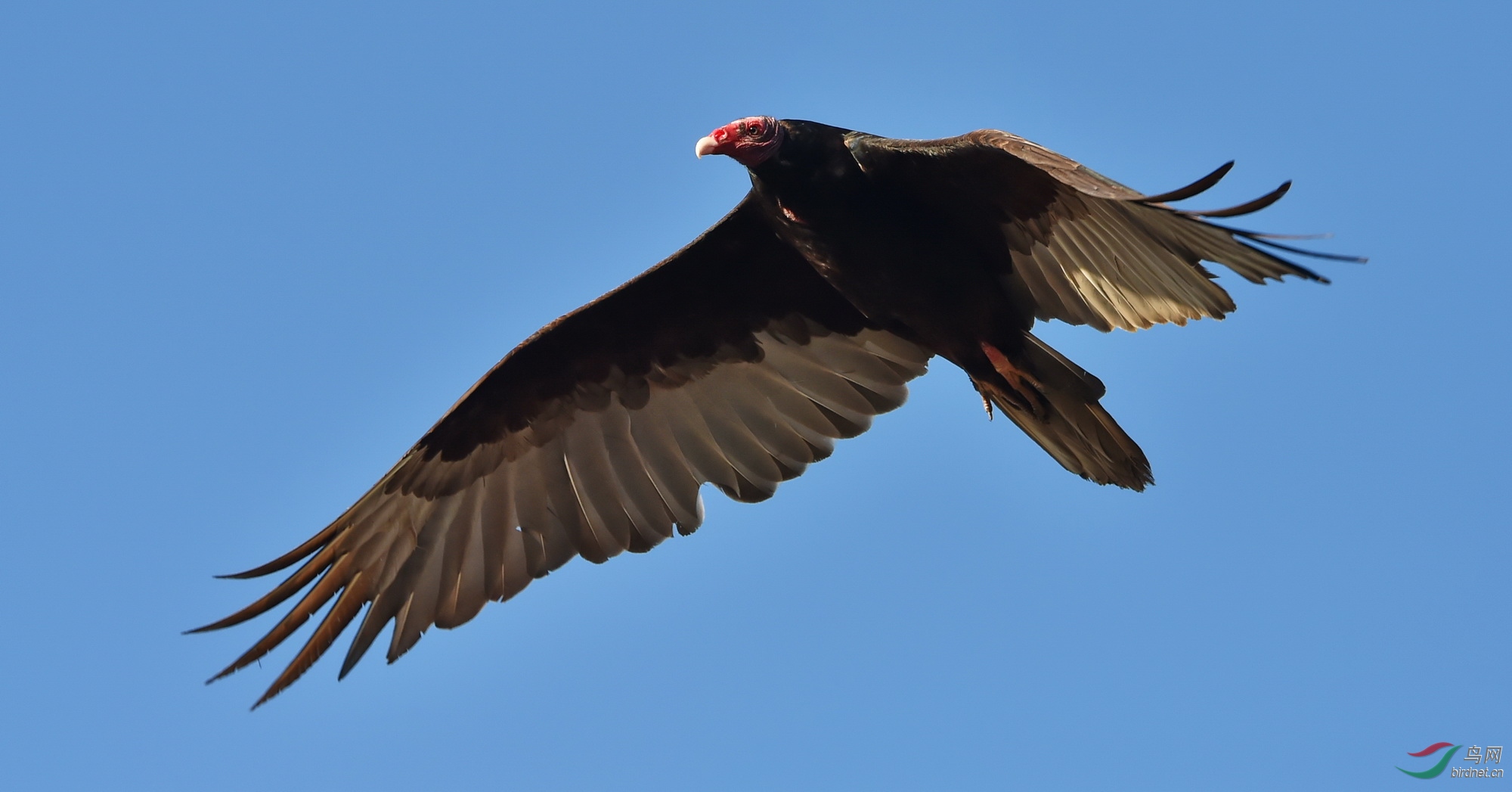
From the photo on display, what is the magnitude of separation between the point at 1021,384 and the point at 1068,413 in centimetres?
25

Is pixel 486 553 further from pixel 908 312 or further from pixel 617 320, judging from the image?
pixel 908 312

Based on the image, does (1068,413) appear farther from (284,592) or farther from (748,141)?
(284,592)

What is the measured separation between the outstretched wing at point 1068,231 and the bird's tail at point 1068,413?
0.78 ft

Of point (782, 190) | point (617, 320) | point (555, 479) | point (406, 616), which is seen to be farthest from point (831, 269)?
point (406, 616)

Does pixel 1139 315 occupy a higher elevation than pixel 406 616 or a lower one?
higher

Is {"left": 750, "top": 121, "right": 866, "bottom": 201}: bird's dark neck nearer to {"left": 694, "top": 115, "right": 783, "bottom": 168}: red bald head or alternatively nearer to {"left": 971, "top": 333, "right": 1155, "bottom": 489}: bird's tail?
{"left": 694, "top": 115, "right": 783, "bottom": 168}: red bald head

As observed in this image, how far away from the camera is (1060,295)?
22.0 feet

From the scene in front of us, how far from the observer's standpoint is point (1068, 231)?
6480 millimetres

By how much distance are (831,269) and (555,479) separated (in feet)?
6.78

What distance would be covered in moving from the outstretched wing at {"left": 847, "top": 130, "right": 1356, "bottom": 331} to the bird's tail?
238mm

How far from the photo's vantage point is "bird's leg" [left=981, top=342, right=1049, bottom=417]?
6.92 metres

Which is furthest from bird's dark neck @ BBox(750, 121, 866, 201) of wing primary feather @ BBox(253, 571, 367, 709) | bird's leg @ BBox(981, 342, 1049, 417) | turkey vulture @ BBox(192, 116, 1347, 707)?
wing primary feather @ BBox(253, 571, 367, 709)

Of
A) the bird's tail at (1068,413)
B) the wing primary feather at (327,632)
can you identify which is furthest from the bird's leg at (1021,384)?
the wing primary feather at (327,632)

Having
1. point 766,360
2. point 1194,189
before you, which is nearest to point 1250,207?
point 1194,189
